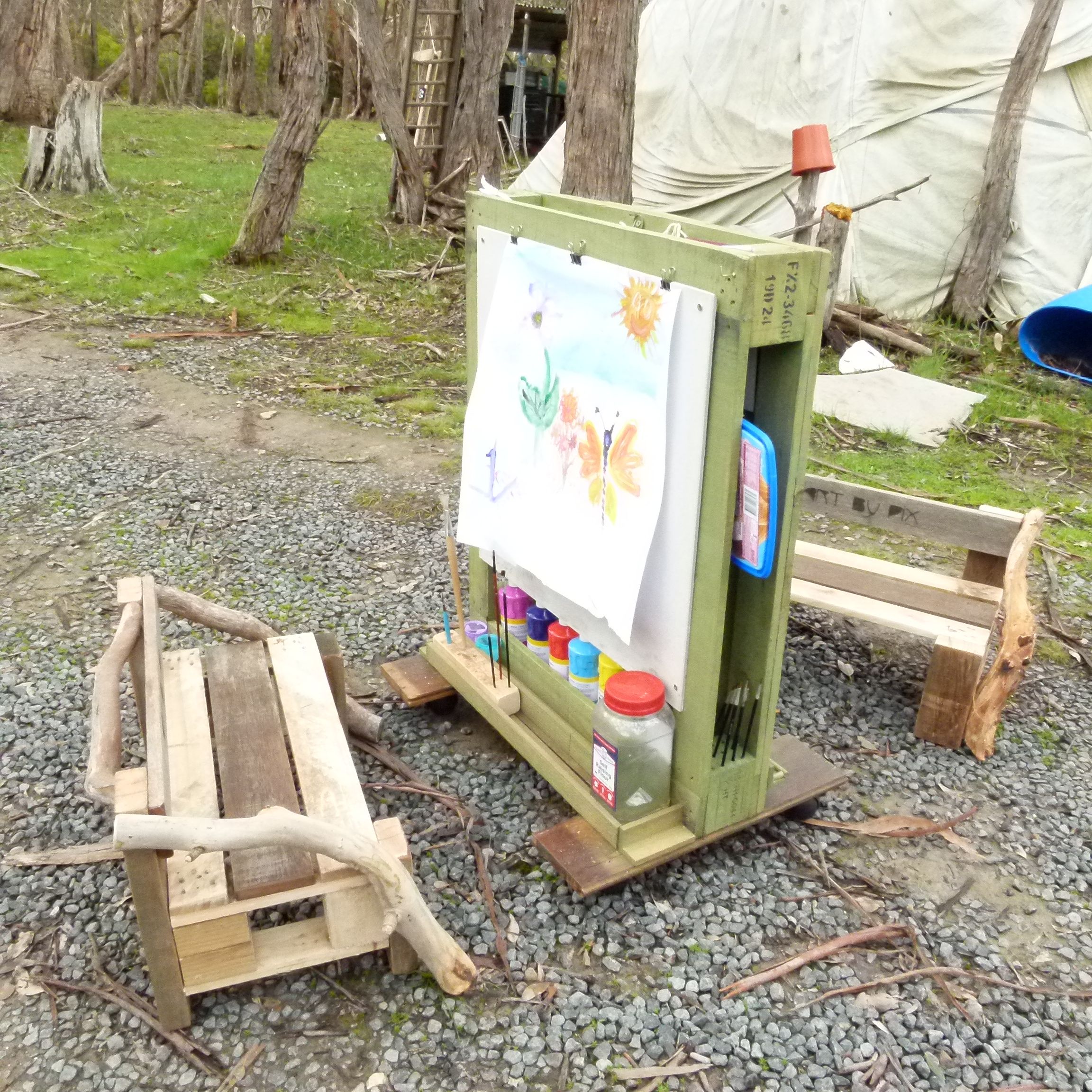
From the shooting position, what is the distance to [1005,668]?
11.6 feet

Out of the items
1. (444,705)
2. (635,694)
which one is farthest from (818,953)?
(444,705)

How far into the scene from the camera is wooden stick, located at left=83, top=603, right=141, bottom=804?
2430mm

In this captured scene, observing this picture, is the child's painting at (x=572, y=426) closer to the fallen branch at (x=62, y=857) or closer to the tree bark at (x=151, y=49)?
the fallen branch at (x=62, y=857)

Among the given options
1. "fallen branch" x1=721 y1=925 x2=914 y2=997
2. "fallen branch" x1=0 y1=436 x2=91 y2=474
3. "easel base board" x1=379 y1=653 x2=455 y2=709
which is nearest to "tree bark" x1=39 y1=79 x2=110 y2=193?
"fallen branch" x1=0 y1=436 x2=91 y2=474

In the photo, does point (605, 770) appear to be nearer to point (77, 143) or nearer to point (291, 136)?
point (291, 136)

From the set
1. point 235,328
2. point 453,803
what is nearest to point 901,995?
point 453,803

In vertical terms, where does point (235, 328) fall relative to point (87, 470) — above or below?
above

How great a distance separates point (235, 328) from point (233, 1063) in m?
7.10

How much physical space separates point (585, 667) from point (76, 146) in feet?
38.5

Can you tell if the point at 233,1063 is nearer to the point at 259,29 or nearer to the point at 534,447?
the point at 534,447

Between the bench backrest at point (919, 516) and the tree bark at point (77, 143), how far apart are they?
36.1ft

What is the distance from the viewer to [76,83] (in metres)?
11.5

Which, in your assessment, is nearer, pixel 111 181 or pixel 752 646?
pixel 752 646

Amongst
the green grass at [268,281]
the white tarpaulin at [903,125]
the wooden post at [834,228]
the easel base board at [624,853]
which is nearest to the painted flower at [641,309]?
the easel base board at [624,853]
